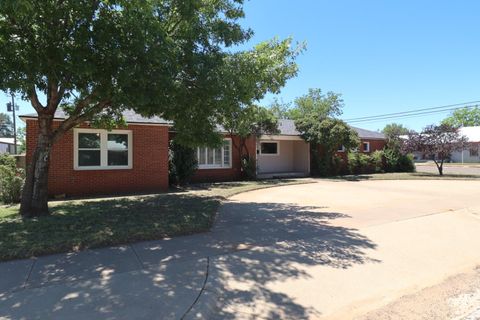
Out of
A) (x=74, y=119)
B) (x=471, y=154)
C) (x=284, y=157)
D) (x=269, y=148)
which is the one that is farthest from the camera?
(x=471, y=154)

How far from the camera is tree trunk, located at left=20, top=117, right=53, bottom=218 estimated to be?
859cm

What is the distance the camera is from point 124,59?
662 centimetres

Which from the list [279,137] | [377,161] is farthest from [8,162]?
[377,161]

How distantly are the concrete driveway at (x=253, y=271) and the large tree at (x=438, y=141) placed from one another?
Answer: 16.7 metres

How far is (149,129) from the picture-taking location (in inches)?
583

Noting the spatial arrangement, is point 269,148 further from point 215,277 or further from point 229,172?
point 215,277

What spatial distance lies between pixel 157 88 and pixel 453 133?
75.2ft

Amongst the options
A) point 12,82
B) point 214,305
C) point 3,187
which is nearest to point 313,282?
point 214,305

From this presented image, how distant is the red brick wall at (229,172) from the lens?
18.8 m

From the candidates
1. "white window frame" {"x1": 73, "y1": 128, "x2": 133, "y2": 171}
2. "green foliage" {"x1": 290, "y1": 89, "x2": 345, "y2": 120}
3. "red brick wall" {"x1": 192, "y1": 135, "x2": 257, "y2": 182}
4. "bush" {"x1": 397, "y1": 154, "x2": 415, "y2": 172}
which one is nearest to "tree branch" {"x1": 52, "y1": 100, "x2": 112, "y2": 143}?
"white window frame" {"x1": 73, "y1": 128, "x2": 133, "y2": 171}

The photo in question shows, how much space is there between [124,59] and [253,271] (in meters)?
4.44

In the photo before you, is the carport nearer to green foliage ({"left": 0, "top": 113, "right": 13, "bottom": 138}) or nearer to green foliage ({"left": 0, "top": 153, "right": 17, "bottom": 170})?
green foliage ({"left": 0, "top": 153, "right": 17, "bottom": 170})

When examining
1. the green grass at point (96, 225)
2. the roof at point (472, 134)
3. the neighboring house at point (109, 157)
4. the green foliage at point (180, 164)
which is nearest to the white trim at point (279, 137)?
the green foliage at point (180, 164)

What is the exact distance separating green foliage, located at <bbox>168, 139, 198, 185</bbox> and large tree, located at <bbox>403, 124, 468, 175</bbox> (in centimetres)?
1575
